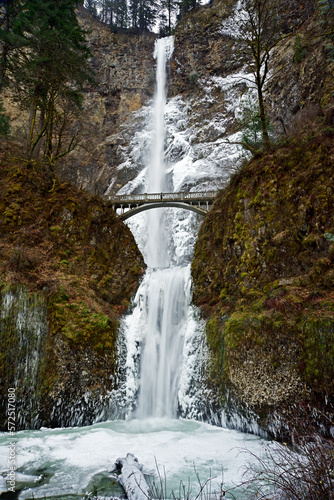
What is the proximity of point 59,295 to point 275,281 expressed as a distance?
25.5ft

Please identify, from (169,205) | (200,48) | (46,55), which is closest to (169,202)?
(169,205)

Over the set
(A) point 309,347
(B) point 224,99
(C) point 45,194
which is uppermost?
(B) point 224,99

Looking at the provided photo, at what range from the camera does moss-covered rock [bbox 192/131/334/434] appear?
7.80m

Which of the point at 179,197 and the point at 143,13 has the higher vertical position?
the point at 143,13

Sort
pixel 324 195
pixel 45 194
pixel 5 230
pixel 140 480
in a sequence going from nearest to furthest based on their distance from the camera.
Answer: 1. pixel 140 480
2. pixel 324 195
3. pixel 5 230
4. pixel 45 194

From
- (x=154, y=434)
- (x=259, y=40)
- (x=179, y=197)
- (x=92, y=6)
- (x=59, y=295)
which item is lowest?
(x=154, y=434)

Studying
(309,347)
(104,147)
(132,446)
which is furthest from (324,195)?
(104,147)

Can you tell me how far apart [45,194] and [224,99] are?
1165 inches

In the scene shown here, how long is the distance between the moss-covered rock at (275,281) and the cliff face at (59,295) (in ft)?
13.1

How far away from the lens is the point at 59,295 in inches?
→ 450

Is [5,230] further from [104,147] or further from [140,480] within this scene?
[104,147]

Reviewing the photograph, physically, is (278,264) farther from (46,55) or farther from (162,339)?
(46,55)

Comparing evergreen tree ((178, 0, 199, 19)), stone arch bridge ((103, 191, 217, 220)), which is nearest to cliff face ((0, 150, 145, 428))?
stone arch bridge ((103, 191, 217, 220))

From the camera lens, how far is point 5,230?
1288cm
